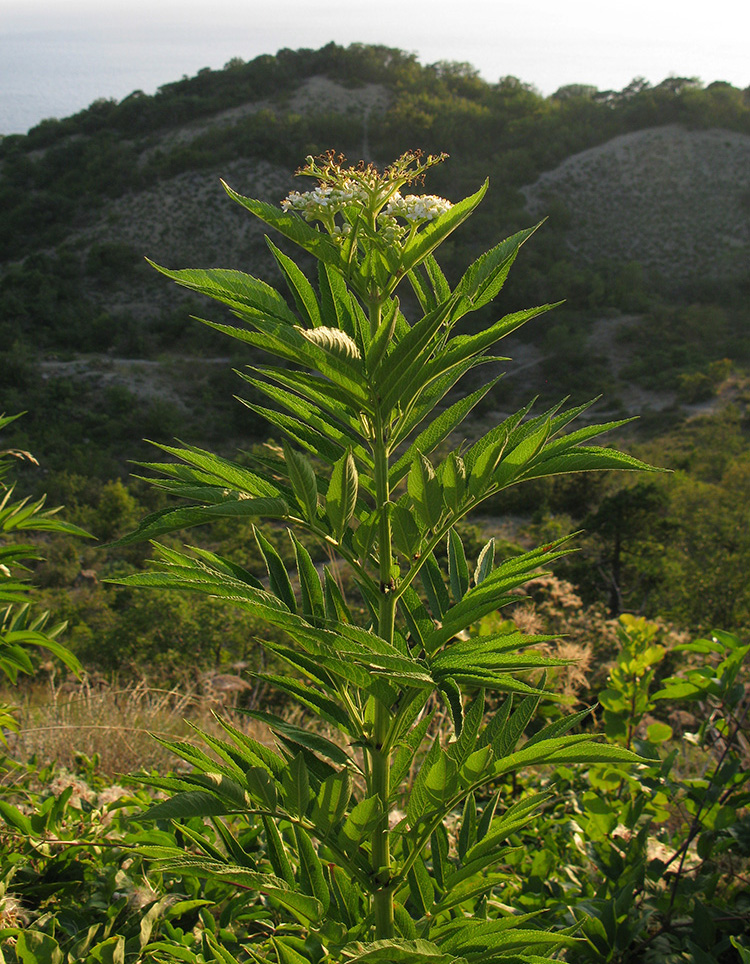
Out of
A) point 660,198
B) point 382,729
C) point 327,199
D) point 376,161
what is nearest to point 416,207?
point 327,199

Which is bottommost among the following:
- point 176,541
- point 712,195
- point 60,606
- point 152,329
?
point 176,541

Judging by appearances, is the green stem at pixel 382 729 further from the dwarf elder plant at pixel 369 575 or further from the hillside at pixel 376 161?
the hillside at pixel 376 161

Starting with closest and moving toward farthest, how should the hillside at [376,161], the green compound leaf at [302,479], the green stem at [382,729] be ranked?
the green compound leaf at [302,479] → the green stem at [382,729] → the hillside at [376,161]

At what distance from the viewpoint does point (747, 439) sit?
14852 millimetres

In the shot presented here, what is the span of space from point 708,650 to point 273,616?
1142 mm

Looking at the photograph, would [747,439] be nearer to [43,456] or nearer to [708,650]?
[708,650]

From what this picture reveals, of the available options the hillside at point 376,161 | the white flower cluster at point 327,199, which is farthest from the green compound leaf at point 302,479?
the hillside at point 376,161

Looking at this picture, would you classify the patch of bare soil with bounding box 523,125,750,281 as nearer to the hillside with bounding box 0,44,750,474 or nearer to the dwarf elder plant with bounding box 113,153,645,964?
the hillside with bounding box 0,44,750,474

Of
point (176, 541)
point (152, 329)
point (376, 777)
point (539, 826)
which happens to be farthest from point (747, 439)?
point (152, 329)

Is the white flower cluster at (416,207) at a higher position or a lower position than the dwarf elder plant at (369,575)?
higher

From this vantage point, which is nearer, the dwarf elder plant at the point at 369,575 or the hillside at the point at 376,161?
the dwarf elder plant at the point at 369,575

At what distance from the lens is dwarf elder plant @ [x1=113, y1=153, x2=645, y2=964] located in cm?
71

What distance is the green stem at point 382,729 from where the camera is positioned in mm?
830

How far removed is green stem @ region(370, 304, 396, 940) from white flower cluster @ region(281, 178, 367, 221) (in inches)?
5.1
